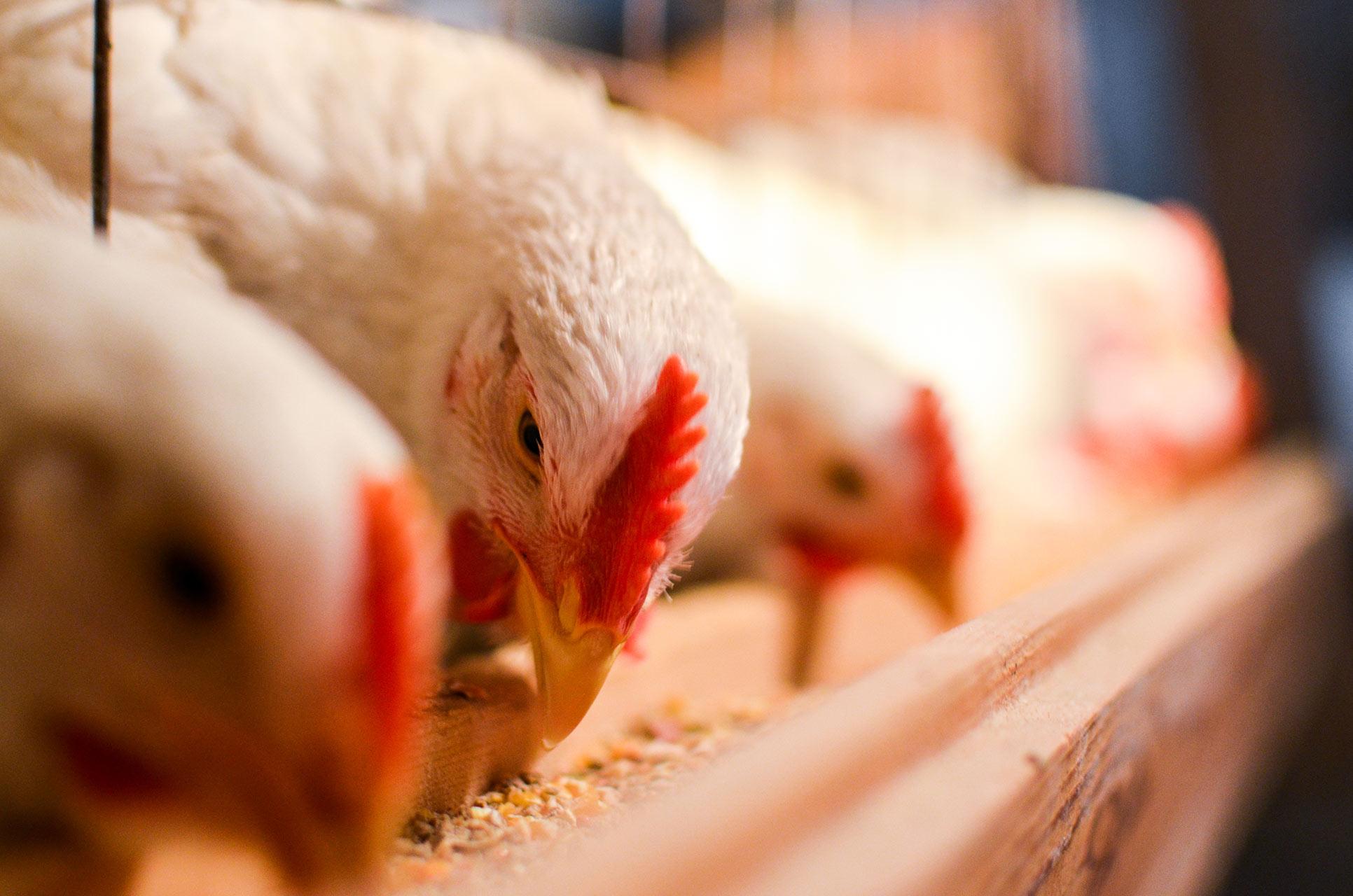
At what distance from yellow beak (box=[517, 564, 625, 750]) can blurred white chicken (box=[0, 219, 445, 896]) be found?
0.28 meters

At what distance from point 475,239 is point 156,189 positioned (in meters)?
0.23

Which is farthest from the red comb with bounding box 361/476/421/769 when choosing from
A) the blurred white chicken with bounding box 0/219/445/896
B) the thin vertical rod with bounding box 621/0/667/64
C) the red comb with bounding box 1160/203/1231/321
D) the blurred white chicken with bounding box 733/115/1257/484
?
the red comb with bounding box 1160/203/1231/321

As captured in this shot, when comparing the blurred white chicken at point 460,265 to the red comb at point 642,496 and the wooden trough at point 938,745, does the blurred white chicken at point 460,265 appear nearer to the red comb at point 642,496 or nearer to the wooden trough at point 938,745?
the red comb at point 642,496

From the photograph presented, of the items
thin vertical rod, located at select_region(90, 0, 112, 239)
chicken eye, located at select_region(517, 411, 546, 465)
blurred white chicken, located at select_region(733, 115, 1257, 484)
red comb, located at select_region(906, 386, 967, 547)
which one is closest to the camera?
thin vertical rod, located at select_region(90, 0, 112, 239)

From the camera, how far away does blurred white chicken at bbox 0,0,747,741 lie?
66 cm

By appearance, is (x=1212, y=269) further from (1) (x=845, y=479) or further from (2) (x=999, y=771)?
(2) (x=999, y=771)

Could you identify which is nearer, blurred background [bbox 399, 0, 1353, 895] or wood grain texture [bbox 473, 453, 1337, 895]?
wood grain texture [bbox 473, 453, 1337, 895]

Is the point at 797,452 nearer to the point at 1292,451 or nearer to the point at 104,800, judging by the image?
the point at 104,800

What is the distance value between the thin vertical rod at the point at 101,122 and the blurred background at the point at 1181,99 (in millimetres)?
1381

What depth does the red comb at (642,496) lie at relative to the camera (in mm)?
651

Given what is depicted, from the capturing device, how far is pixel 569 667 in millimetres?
654

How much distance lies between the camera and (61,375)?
1.10ft

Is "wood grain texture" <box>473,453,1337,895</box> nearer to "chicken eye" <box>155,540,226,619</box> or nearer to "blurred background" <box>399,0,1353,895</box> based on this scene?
"chicken eye" <box>155,540,226,619</box>

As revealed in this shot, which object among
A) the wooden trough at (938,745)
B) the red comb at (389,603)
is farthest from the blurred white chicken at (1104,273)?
the red comb at (389,603)
